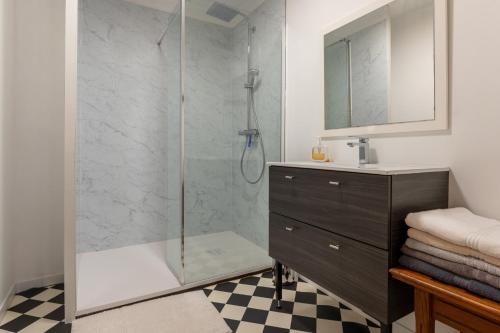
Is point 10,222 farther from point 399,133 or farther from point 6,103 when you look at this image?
point 399,133

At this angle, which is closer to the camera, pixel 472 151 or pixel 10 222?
pixel 472 151

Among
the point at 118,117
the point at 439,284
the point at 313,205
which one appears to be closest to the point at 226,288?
the point at 313,205

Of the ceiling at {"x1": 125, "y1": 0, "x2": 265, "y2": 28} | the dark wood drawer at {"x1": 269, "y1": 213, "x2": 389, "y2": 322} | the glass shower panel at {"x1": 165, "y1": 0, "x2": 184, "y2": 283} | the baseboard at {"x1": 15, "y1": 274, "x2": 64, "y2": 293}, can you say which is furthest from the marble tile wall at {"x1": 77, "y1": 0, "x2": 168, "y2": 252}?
the dark wood drawer at {"x1": 269, "y1": 213, "x2": 389, "y2": 322}

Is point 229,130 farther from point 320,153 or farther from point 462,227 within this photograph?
point 462,227

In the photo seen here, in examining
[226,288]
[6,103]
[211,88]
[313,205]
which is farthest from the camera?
[211,88]

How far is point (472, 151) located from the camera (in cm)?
116

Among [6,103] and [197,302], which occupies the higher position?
[6,103]

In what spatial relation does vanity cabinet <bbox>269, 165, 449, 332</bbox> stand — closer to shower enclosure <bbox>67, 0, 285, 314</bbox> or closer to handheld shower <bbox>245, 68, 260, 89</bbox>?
shower enclosure <bbox>67, 0, 285, 314</bbox>

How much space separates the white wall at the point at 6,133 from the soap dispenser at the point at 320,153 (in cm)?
194

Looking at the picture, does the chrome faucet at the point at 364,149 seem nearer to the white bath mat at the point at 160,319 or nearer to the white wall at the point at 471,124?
the white wall at the point at 471,124

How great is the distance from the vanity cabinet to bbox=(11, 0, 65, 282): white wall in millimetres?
1822

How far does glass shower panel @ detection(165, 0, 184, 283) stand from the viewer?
6.88 feet

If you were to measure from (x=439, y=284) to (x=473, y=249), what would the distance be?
0.16m

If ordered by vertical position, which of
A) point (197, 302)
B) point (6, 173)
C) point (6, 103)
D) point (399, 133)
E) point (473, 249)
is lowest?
point (197, 302)
